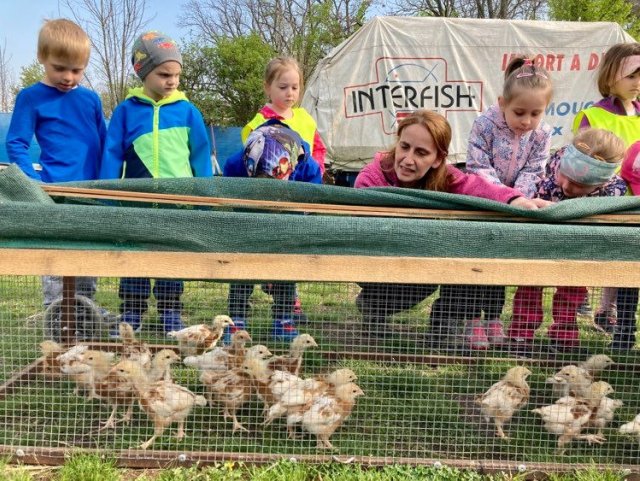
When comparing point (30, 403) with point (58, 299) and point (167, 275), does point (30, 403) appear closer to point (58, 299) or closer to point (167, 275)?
point (58, 299)

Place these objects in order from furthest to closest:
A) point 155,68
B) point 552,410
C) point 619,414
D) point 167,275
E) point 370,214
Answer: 1. point 155,68
2. point 619,414
3. point 552,410
4. point 370,214
5. point 167,275

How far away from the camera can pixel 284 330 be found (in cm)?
230

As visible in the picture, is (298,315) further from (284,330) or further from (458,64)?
(458,64)

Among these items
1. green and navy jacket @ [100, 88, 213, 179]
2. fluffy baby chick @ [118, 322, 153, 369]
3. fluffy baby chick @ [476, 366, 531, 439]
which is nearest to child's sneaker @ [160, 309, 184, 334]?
fluffy baby chick @ [118, 322, 153, 369]

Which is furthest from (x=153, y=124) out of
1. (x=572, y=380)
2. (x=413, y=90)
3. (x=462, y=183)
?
(x=413, y=90)

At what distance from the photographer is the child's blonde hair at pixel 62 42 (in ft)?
8.68

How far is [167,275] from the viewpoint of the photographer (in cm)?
170

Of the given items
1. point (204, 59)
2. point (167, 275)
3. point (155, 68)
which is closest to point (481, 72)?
point (155, 68)

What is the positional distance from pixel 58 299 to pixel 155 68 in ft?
3.93

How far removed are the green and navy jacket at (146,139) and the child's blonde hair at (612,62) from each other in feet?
6.96

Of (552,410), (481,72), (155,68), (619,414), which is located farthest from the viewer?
(481,72)

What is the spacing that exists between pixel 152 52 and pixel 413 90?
568 centimetres

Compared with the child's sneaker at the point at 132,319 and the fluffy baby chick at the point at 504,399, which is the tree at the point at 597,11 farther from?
the child's sneaker at the point at 132,319

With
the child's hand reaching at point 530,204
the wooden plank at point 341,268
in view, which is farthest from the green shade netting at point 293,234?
the child's hand reaching at point 530,204
